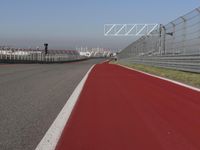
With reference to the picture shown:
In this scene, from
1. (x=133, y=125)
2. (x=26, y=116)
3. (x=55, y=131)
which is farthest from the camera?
(x=26, y=116)

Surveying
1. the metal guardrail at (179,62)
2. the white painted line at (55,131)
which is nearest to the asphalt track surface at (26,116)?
the white painted line at (55,131)

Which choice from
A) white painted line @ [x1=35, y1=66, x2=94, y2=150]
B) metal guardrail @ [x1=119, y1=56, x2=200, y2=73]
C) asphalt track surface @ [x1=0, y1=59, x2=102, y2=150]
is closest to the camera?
white painted line @ [x1=35, y1=66, x2=94, y2=150]

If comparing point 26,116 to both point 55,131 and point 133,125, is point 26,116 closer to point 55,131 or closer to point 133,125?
point 55,131

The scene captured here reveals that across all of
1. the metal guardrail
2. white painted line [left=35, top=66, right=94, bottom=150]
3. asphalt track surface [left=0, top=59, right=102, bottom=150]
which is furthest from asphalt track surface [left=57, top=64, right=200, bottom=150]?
the metal guardrail

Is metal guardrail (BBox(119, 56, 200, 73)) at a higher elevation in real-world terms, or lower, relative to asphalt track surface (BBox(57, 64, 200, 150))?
higher

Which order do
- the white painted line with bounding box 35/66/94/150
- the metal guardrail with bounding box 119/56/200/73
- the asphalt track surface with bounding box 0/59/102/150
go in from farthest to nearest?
the metal guardrail with bounding box 119/56/200/73, the asphalt track surface with bounding box 0/59/102/150, the white painted line with bounding box 35/66/94/150

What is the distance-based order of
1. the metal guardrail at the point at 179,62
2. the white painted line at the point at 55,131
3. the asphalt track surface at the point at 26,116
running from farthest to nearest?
the metal guardrail at the point at 179,62, the asphalt track surface at the point at 26,116, the white painted line at the point at 55,131

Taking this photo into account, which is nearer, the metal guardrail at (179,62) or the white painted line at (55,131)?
the white painted line at (55,131)

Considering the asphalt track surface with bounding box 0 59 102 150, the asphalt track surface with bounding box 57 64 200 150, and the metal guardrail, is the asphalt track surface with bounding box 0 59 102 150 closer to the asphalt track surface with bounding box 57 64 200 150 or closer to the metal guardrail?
the asphalt track surface with bounding box 57 64 200 150

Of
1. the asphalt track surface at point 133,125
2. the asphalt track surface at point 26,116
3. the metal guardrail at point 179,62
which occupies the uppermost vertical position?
the metal guardrail at point 179,62

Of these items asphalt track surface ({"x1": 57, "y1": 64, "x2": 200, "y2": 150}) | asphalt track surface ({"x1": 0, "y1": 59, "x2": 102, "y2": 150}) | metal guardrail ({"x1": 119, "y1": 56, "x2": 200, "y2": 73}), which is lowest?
asphalt track surface ({"x1": 0, "y1": 59, "x2": 102, "y2": 150})

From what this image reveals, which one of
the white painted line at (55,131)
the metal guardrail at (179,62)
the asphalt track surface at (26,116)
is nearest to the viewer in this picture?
the white painted line at (55,131)

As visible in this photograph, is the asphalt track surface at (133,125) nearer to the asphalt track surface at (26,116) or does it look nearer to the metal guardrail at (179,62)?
the asphalt track surface at (26,116)

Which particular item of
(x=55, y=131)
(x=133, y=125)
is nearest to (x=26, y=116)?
(x=55, y=131)
